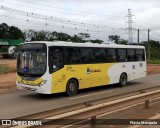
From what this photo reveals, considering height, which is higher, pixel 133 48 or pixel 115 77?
pixel 133 48

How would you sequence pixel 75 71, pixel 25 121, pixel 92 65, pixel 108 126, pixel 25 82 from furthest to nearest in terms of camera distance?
pixel 92 65 → pixel 75 71 → pixel 25 82 → pixel 108 126 → pixel 25 121

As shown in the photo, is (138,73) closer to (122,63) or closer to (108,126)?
(122,63)

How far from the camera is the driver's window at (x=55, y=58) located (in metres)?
13.8

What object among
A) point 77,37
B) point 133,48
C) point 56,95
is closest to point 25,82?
point 56,95

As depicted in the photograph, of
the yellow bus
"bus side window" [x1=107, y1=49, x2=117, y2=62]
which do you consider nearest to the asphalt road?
the yellow bus

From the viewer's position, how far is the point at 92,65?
1633 cm

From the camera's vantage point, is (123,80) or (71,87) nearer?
(71,87)

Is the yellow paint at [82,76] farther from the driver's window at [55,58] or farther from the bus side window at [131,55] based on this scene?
the bus side window at [131,55]

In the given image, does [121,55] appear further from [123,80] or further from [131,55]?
[123,80]

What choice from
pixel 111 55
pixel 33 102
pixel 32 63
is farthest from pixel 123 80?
pixel 33 102

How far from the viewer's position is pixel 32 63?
45.9 ft

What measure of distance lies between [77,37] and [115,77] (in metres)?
77.8

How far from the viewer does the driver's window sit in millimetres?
13805

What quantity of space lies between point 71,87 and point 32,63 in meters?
2.18
